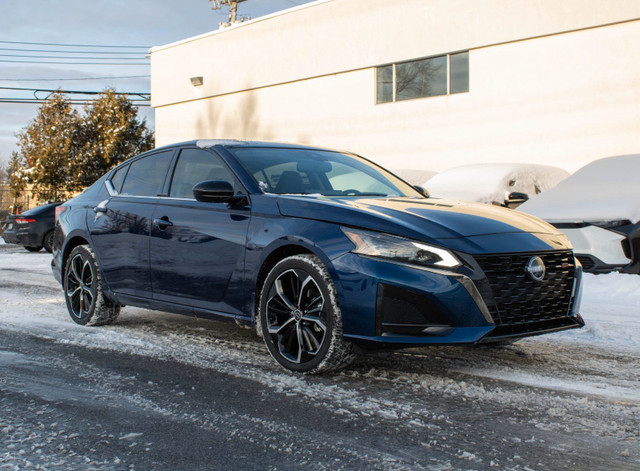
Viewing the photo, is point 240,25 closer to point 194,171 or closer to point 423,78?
point 423,78

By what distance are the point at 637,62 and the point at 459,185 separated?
21.3 feet

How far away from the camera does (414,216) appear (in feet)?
13.9

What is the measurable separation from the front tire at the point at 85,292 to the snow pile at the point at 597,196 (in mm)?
4962

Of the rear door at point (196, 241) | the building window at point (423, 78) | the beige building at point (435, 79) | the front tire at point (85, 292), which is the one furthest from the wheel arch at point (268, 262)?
the building window at point (423, 78)

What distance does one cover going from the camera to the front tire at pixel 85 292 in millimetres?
6180

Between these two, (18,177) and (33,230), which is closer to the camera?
(33,230)

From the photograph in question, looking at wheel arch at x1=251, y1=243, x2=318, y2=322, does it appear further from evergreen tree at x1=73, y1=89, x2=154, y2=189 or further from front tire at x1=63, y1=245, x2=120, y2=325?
evergreen tree at x1=73, y1=89, x2=154, y2=189

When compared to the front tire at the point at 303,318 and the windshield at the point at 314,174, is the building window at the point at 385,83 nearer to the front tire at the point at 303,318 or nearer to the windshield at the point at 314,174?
the windshield at the point at 314,174

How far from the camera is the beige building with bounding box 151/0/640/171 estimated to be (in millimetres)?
16203

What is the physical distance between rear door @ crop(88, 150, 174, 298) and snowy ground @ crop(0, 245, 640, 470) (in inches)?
19.0

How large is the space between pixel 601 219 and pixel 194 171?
15.2 feet

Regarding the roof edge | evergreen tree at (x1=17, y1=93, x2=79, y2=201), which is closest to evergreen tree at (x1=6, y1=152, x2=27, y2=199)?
evergreen tree at (x1=17, y1=93, x2=79, y2=201)

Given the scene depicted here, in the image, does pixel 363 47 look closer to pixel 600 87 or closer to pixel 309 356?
pixel 600 87

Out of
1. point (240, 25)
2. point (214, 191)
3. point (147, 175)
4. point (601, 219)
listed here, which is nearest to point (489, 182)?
point (601, 219)
